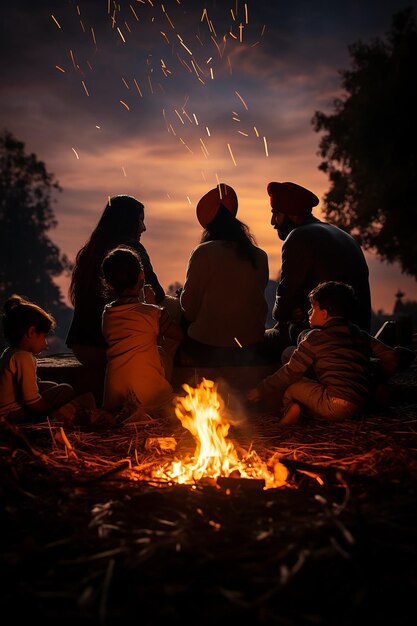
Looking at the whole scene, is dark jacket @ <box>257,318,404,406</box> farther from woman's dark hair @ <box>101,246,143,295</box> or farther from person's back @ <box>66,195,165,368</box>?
person's back @ <box>66,195,165,368</box>

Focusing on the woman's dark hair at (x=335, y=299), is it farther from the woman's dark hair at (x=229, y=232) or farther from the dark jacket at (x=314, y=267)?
the woman's dark hair at (x=229, y=232)

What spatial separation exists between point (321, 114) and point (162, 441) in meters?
24.4

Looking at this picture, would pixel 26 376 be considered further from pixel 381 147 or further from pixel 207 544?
pixel 381 147

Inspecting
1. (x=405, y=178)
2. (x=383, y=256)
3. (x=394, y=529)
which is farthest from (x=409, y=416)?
(x=383, y=256)

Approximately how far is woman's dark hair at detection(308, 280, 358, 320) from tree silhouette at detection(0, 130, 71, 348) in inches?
1332

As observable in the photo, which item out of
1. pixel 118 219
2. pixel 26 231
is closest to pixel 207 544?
pixel 118 219

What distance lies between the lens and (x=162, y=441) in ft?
13.6

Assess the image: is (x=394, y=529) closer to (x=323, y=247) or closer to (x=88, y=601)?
(x=88, y=601)

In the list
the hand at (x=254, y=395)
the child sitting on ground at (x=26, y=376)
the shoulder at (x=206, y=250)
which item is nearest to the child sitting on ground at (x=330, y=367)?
the hand at (x=254, y=395)

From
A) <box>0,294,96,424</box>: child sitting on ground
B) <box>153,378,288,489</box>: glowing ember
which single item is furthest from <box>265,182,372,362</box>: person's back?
<box>0,294,96,424</box>: child sitting on ground

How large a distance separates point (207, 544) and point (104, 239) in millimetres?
4573

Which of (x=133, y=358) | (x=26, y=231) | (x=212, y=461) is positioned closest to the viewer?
(x=212, y=461)

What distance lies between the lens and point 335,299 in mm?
5051

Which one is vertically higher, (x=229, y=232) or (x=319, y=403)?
(x=229, y=232)
